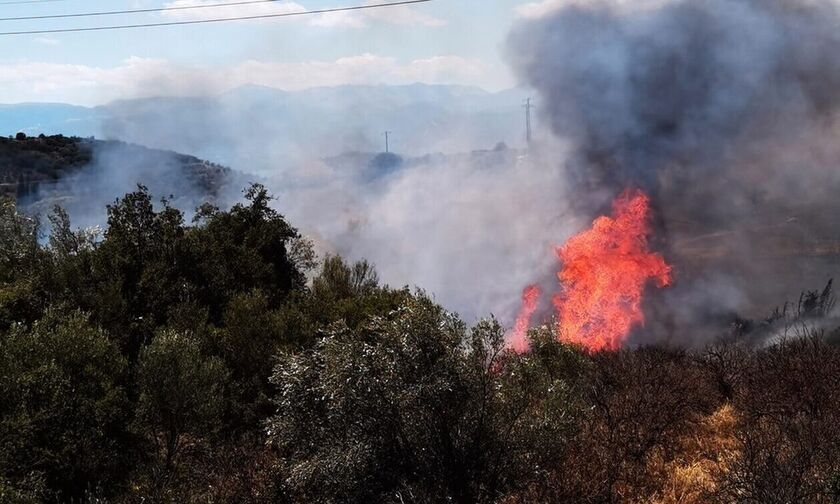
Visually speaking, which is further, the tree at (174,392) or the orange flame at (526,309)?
the orange flame at (526,309)

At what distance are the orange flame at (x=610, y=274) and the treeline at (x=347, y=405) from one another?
70.0ft

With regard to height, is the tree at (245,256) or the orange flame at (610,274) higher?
the tree at (245,256)

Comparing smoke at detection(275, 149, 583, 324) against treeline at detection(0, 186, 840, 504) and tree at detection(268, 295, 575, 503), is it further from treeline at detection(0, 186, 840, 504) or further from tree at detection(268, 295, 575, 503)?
tree at detection(268, 295, 575, 503)

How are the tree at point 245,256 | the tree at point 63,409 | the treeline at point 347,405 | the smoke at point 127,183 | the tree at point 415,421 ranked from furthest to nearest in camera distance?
the smoke at point 127,183 → the tree at point 245,256 → the tree at point 63,409 → the treeline at point 347,405 → the tree at point 415,421

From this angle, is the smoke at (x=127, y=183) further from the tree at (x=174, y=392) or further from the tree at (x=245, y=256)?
the tree at (x=174, y=392)

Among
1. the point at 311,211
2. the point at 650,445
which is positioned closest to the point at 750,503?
the point at 650,445

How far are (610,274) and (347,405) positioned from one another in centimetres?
5010

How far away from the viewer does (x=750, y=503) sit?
14523 mm

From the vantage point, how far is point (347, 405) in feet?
50.9

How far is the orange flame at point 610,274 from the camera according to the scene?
2340 inches

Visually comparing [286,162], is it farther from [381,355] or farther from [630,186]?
[381,355]

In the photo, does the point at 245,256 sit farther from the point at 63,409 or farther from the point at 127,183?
the point at 127,183

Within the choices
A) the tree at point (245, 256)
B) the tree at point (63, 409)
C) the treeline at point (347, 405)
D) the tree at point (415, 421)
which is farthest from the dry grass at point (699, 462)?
the tree at point (245, 256)

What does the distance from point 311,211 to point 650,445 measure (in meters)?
86.7
